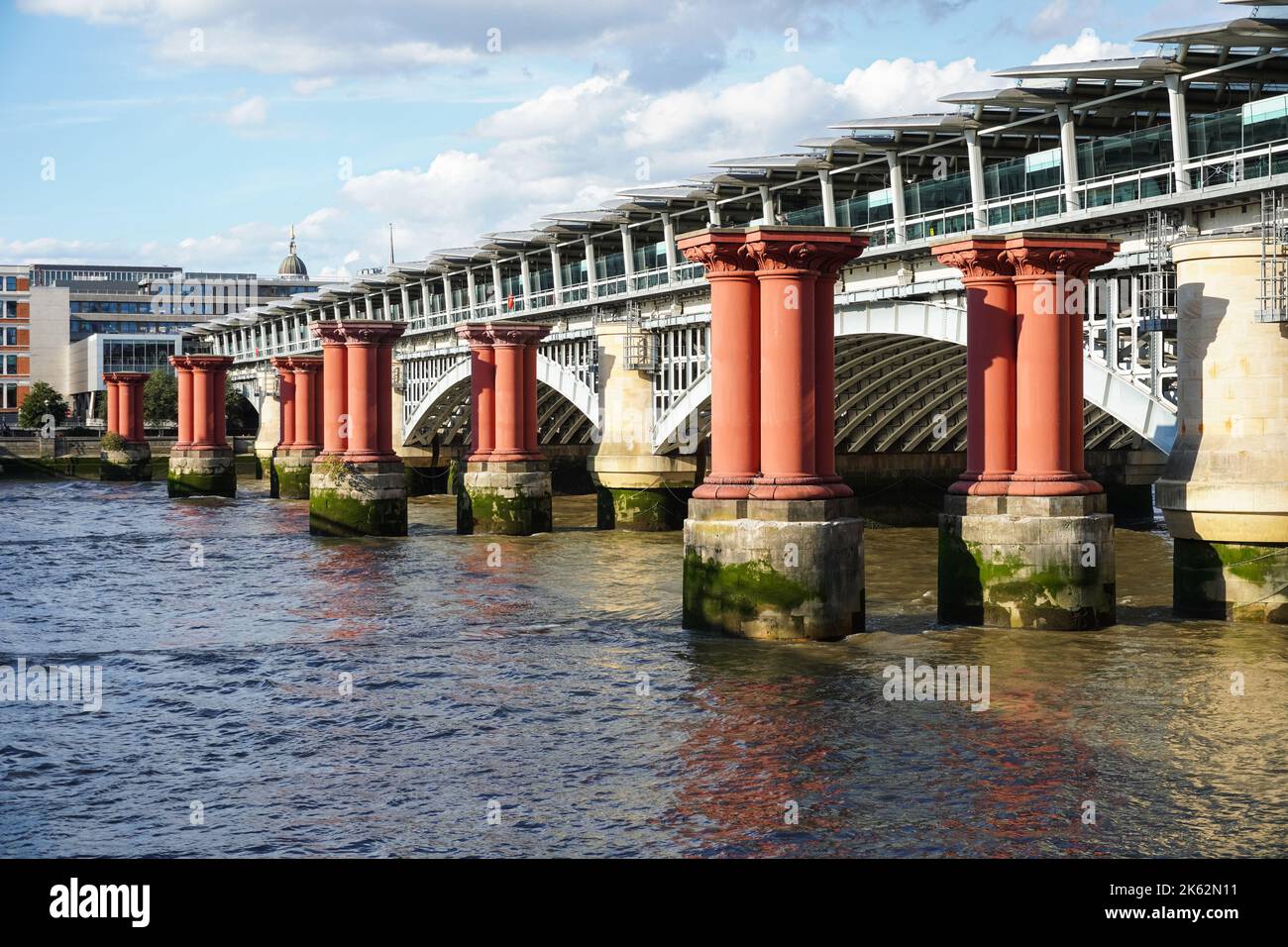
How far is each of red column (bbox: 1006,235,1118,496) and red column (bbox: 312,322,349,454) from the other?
2758 cm

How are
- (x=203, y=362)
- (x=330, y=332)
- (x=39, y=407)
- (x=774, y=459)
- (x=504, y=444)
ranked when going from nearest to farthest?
(x=774, y=459), (x=504, y=444), (x=330, y=332), (x=203, y=362), (x=39, y=407)

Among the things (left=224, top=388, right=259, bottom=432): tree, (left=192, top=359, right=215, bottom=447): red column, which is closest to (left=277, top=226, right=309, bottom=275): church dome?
(left=224, top=388, right=259, bottom=432): tree

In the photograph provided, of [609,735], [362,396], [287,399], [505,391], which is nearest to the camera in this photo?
[609,735]

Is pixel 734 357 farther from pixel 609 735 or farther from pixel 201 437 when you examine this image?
pixel 201 437

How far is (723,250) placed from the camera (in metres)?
23.4

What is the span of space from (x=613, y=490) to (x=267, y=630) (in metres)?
22.4

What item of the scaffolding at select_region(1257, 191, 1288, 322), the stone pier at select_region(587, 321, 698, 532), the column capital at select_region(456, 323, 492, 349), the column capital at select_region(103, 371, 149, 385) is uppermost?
the column capital at select_region(103, 371, 149, 385)

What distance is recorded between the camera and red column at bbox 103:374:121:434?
270 ft

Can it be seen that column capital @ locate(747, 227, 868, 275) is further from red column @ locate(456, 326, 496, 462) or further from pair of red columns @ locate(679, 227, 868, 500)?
red column @ locate(456, 326, 496, 462)

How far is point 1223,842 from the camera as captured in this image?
1304 centimetres

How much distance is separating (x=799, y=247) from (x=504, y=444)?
23649mm

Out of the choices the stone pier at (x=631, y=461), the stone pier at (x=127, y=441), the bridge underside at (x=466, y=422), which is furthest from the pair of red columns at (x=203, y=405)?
the stone pier at (x=631, y=461)

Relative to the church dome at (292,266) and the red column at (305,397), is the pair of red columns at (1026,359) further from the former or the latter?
the church dome at (292,266)

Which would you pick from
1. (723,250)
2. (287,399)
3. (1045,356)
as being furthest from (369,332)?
(287,399)
